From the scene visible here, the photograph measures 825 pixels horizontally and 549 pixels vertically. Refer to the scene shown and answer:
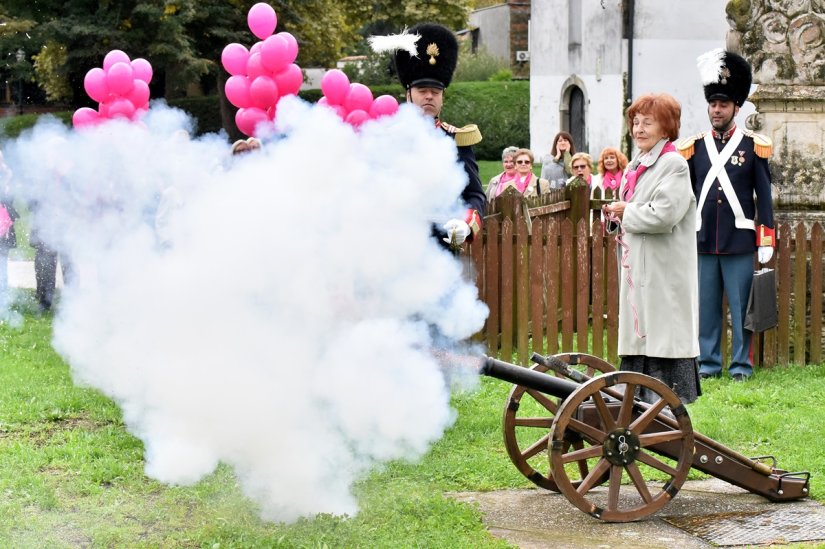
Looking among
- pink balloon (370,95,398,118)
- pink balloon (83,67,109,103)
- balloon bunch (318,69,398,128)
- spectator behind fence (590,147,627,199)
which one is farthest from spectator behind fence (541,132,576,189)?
pink balloon (83,67,109,103)

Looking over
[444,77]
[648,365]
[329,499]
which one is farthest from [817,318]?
[329,499]

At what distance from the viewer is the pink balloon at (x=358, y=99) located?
44.9 feet

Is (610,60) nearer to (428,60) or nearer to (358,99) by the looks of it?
(358,99)

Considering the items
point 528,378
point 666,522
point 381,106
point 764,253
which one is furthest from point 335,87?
point 666,522

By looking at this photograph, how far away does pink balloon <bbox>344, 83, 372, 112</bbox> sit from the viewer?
13.7 m

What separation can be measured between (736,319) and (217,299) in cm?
559

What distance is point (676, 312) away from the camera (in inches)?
267

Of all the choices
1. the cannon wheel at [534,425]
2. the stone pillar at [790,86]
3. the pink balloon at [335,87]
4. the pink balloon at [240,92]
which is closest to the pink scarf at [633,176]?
the cannon wheel at [534,425]

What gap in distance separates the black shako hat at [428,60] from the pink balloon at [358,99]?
6.68m

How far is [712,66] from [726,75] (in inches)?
4.9

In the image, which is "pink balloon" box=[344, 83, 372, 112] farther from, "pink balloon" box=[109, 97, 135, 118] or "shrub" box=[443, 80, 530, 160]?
"shrub" box=[443, 80, 530, 160]

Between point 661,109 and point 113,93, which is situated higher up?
point 113,93

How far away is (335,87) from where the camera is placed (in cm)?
1364

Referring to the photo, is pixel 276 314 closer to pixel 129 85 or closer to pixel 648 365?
pixel 648 365
